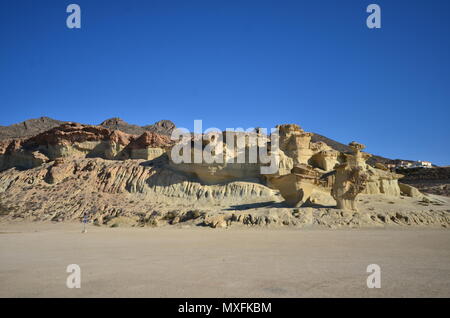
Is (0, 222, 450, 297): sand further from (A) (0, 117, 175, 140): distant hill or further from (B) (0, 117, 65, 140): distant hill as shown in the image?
(B) (0, 117, 65, 140): distant hill

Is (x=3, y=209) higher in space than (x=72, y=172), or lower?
lower

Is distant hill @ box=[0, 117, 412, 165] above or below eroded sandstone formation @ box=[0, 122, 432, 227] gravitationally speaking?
above

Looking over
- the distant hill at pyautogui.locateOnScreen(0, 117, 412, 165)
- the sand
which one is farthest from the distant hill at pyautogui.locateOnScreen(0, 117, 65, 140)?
the sand

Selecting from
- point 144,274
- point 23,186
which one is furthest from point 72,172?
point 144,274

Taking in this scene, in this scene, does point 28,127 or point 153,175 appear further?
point 28,127

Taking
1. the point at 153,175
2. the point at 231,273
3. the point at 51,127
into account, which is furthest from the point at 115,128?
the point at 231,273

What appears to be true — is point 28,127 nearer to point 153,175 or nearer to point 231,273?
point 153,175

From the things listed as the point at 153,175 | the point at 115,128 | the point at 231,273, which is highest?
the point at 115,128

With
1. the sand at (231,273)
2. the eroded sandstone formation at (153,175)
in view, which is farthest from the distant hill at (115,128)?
the sand at (231,273)

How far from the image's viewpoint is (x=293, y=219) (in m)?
19.3

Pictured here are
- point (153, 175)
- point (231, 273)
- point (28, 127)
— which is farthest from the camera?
point (28, 127)

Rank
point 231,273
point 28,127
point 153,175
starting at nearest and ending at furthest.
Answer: point 231,273
point 153,175
point 28,127

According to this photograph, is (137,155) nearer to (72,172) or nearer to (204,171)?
(72,172)

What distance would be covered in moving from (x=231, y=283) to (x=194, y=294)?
0.85m
